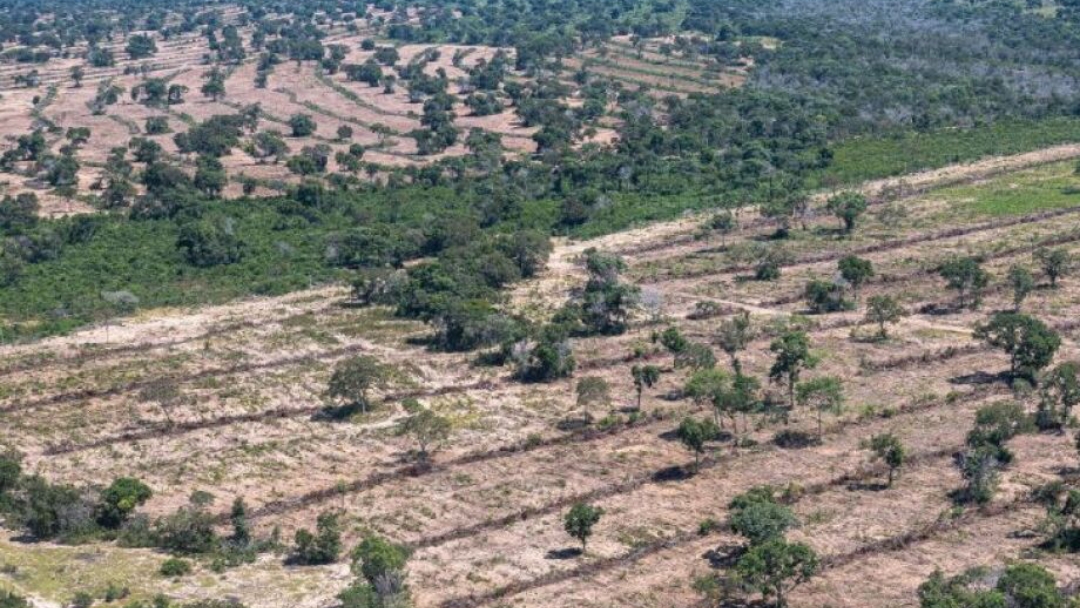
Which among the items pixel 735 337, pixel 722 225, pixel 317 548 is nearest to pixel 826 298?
pixel 735 337

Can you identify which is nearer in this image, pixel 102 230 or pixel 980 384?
pixel 980 384

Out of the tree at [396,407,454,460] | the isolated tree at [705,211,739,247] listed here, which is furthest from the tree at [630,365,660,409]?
the isolated tree at [705,211,739,247]

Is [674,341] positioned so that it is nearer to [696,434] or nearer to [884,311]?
[884,311]

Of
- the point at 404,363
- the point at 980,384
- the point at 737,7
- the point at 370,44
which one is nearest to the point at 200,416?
the point at 404,363

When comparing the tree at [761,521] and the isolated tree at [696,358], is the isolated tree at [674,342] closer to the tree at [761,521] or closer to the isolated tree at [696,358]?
the isolated tree at [696,358]

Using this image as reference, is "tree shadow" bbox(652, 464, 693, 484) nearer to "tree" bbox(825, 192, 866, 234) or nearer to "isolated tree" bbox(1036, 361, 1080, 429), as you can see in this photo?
"isolated tree" bbox(1036, 361, 1080, 429)

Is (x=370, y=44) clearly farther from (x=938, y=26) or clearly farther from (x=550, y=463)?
(x=550, y=463)

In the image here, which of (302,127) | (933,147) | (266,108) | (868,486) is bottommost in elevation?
(266,108)
